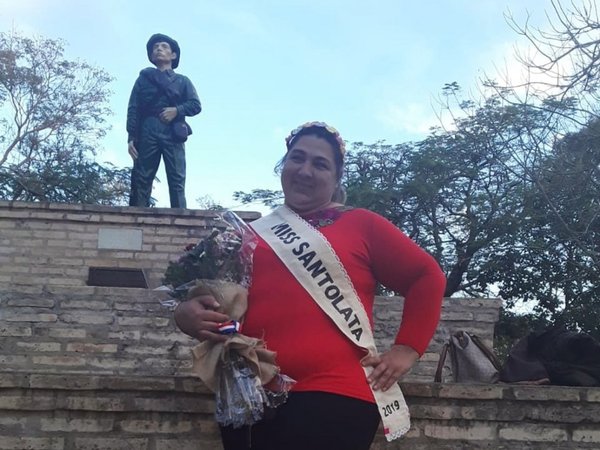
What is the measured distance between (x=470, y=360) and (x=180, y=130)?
4.90m

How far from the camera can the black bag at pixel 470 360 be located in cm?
403

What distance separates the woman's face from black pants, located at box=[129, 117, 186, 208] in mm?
5762

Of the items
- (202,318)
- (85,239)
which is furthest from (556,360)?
(85,239)

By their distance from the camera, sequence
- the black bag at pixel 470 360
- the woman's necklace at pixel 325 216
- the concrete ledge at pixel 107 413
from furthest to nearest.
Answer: the black bag at pixel 470 360 → the concrete ledge at pixel 107 413 → the woman's necklace at pixel 325 216

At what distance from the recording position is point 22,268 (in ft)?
25.7

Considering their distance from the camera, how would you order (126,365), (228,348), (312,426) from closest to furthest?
(312,426) → (228,348) → (126,365)

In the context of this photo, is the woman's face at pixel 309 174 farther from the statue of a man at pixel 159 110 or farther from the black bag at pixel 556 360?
the statue of a man at pixel 159 110

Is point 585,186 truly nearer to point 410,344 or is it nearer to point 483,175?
point 483,175

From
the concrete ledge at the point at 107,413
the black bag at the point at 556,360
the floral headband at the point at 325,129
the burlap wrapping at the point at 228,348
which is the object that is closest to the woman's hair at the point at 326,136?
the floral headband at the point at 325,129

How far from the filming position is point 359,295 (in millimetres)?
2279

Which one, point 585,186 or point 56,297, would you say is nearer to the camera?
point 56,297

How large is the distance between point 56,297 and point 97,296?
1.02 ft

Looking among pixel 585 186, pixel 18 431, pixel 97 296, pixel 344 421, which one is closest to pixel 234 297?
pixel 344 421

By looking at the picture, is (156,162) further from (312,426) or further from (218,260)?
(312,426)
